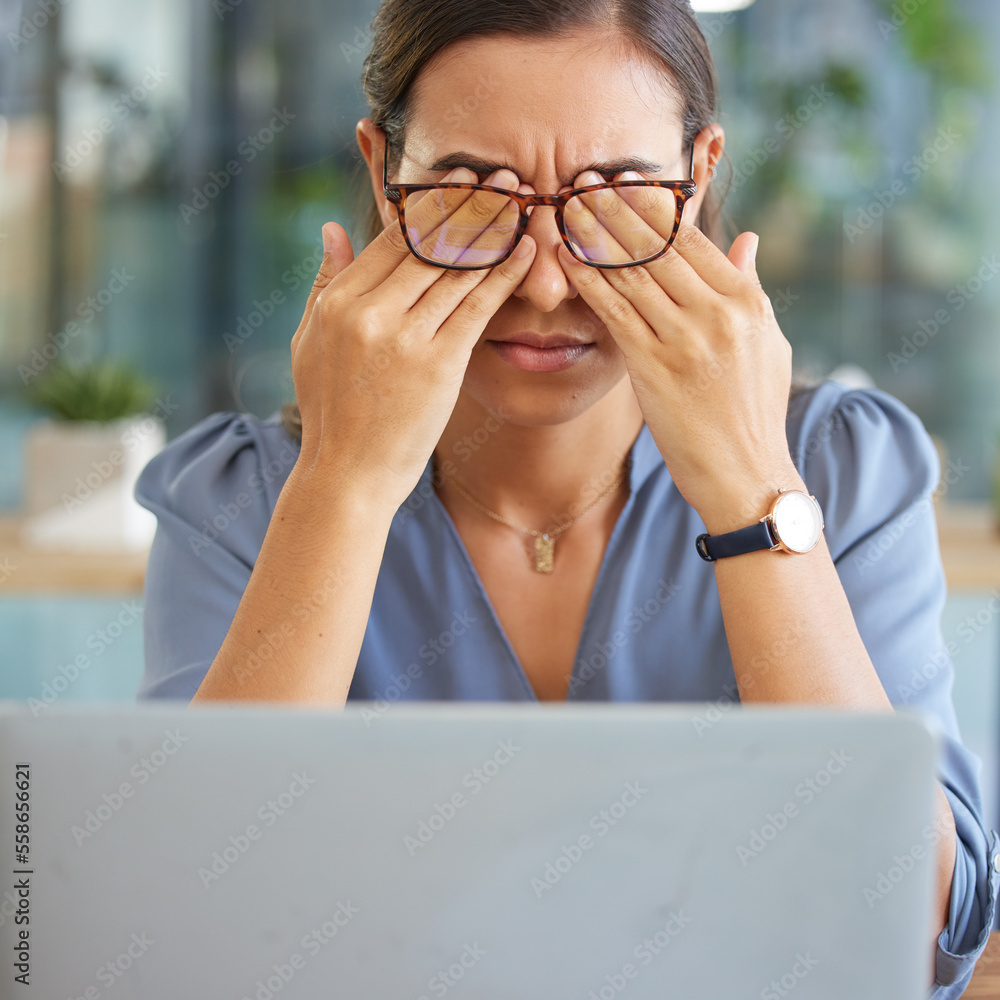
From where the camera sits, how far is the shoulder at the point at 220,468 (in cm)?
122

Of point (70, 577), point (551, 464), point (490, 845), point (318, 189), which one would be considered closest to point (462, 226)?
point (551, 464)

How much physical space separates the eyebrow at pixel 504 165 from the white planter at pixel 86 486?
1.49 metres

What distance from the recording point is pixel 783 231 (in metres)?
4.00

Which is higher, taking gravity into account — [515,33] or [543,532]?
[515,33]

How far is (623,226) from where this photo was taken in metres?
1.04

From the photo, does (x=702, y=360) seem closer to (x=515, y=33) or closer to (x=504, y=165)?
(x=504, y=165)

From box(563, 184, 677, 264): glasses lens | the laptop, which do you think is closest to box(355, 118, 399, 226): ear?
box(563, 184, 677, 264): glasses lens

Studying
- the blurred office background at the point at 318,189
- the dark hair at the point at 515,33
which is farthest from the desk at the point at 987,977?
the blurred office background at the point at 318,189

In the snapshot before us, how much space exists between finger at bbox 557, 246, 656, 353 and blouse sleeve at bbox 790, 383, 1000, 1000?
290 mm

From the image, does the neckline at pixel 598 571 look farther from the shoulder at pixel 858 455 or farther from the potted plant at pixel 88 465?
the potted plant at pixel 88 465

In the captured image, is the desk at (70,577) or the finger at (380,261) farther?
the desk at (70,577)

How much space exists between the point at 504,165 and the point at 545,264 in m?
0.10

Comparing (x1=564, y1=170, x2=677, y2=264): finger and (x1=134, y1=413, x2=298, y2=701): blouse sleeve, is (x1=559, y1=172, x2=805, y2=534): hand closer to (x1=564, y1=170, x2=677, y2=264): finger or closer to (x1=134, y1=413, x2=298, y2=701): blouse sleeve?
(x1=564, y1=170, x2=677, y2=264): finger

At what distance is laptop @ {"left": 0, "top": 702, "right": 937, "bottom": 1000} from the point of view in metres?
0.48
